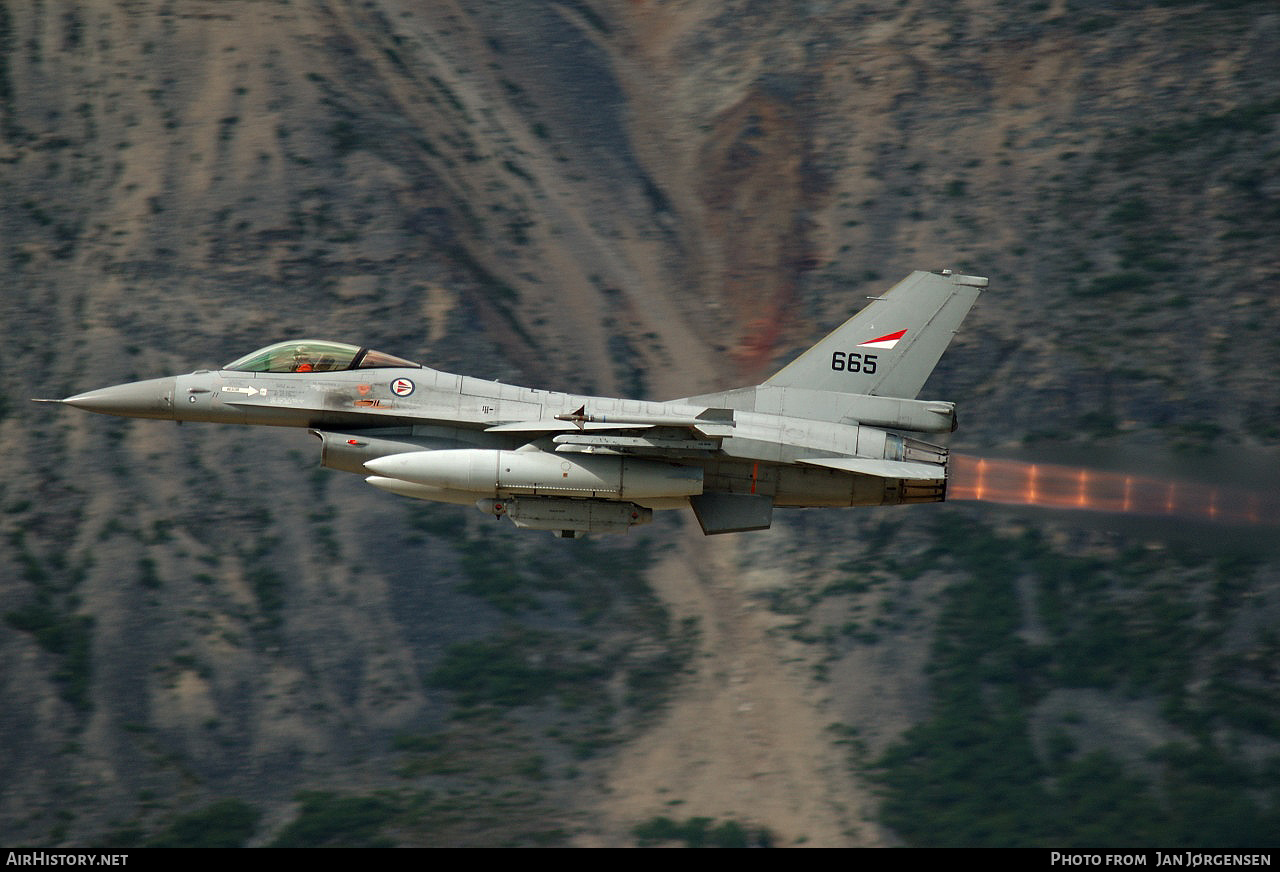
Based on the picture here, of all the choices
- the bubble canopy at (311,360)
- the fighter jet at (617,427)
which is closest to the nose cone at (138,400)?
the fighter jet at (617,427)

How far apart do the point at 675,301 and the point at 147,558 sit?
22240 mm

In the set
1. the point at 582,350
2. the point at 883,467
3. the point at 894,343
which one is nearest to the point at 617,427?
the point at 883,467

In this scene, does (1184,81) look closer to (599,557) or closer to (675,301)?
(675,301)

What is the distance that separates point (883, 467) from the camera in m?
26.8

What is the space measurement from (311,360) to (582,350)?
23.4 meters

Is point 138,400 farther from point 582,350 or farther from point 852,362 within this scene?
point 582,350

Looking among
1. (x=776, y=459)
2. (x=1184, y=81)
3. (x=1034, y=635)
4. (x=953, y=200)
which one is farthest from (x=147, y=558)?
(x=1184, y=81)

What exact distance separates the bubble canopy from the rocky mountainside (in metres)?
16.6

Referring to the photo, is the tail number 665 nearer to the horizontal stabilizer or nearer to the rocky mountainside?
the horizontal stabilizer

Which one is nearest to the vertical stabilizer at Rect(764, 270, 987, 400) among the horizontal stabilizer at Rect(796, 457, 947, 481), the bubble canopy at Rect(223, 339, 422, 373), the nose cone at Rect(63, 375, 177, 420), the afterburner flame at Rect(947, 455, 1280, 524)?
the horizontal stabilizer at Rect(796, 457, 947, 481)

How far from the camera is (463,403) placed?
27.5 metres

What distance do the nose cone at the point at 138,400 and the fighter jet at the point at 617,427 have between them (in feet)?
0.10

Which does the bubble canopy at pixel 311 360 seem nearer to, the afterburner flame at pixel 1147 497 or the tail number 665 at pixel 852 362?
the tail number 665 at pixel 852 362

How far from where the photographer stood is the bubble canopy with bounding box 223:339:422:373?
91.4 ft
